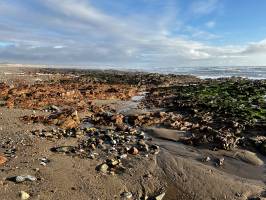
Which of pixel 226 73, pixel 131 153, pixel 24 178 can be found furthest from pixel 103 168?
pixel 226 73

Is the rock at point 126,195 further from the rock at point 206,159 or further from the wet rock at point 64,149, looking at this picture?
the rock at point 206,159

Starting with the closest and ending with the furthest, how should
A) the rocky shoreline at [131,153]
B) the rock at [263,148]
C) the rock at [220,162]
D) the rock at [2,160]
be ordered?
the rocky shoreline at [131,153] → the rock at [2,160] → the rock at [220,162] → the rock at [263,148]

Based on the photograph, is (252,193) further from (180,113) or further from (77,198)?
(180,113)

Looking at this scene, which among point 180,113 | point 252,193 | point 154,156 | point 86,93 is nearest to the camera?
point 252,193

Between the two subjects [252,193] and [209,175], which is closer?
[252,193]

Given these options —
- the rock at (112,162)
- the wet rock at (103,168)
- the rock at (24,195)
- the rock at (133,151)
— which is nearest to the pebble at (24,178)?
the rock at (24,195)

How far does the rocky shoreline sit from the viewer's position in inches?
350

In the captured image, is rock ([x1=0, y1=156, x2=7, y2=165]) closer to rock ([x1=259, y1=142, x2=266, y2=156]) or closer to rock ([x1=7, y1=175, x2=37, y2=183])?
rock ([x1=7, y1=175, x2=37, y2=183])

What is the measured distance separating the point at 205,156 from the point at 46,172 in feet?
15.0

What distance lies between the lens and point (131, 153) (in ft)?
36.1

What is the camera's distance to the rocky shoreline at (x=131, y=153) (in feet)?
29.2

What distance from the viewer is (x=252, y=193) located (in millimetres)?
8914

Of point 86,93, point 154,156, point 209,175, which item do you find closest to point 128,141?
point 154,156

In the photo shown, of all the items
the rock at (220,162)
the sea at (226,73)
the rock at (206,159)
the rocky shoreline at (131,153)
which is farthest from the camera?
the sea at (226,73)
